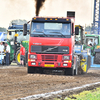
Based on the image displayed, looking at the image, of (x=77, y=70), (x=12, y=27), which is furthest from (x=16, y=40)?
(x=77, y=70)

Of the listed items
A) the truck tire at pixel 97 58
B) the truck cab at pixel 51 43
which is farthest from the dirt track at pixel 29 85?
the truck tire at pixel 97 58

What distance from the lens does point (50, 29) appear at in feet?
54.2

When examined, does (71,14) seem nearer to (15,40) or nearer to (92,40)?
(15,40)

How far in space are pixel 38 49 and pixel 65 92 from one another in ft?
21.8

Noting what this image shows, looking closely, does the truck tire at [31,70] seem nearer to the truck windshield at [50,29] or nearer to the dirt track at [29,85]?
the truck windshield at [50,29]

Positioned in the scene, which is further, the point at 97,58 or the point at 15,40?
the point at 97,58

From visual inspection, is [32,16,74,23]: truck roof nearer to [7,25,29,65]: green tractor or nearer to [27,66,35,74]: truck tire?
[27,66,35,74]: truck tire

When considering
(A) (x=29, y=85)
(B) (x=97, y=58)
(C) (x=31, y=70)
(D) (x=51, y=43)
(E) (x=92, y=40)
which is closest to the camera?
(A) (x=29, y=85)

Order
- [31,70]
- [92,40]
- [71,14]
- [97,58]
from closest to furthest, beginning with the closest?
1. [31,70]
2. [71,14]
3. [97,58]
4. [92,40]

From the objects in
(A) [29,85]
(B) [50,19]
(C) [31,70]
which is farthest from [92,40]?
(A) [29,85]

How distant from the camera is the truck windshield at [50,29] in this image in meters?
16.5

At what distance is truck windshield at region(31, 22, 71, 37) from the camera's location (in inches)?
648

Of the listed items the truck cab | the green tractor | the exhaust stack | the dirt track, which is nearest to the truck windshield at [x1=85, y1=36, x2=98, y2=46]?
the green tractor

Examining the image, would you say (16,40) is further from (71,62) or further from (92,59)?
(71,62)
